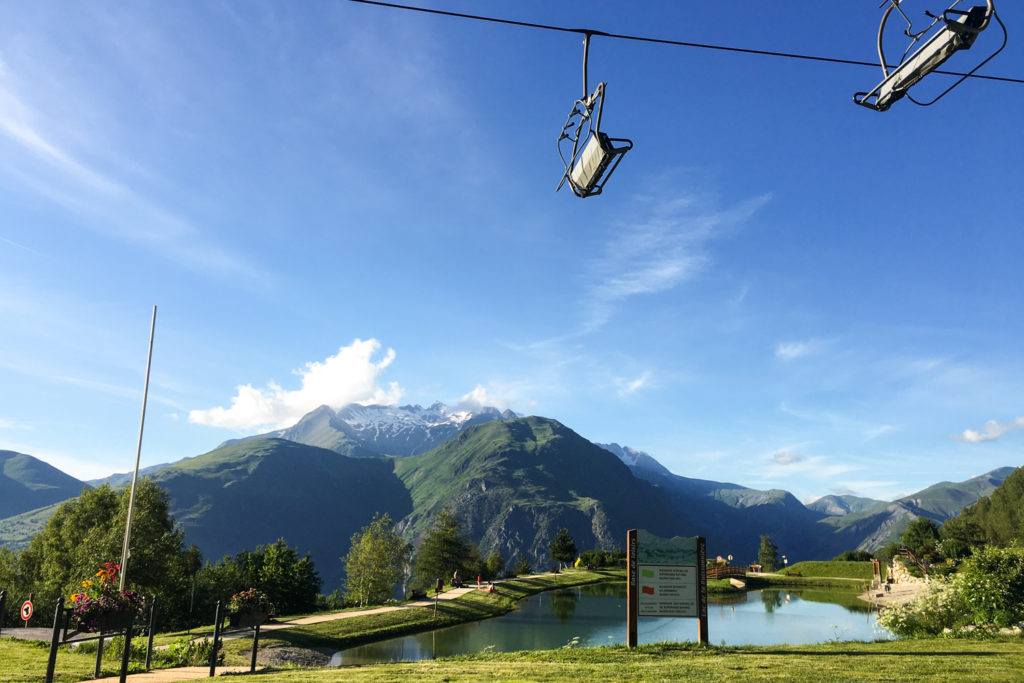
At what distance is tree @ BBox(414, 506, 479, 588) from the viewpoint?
6688cm

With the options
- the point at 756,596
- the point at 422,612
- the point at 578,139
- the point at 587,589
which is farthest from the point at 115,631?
the point at 756,596

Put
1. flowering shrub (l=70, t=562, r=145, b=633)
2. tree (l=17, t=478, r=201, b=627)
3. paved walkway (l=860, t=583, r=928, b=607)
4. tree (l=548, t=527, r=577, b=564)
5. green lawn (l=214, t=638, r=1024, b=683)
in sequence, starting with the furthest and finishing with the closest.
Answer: tree (l=548, t=527, r=577, b=564) → paved walkway (l=860, t=583, r=928, b=607) → tree (l=17, t=478, r=201, b=627) → flowering shrub (l=70, t=562, r=145, b=633) → green lawn (l=214, t=638, r=1024, b=683)

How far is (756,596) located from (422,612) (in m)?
37.0

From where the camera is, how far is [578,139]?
30.8ft

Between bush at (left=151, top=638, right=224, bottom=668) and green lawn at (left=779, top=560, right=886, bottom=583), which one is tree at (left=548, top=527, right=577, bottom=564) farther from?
bush at (left=151, top=638, right=224, bottom=668)

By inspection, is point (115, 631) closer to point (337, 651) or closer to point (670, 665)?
point (670, 665)

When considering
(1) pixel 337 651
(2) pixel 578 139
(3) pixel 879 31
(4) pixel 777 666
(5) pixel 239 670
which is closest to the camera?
(3) pixel 879 31

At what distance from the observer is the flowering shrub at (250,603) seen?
15633 mm

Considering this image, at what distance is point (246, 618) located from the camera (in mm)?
15469

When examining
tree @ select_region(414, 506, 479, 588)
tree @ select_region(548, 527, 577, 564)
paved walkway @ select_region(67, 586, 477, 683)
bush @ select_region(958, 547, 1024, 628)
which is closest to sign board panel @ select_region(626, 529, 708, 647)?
bush @ select_region(958, 547, 1024, 628)

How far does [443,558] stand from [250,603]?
178 ft

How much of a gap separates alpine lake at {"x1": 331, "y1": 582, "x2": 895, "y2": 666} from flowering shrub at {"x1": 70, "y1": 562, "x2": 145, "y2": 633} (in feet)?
33.1

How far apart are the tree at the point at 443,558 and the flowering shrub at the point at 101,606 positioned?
54.8 meters

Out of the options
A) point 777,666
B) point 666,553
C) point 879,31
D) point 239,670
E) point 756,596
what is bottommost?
point 756,596
